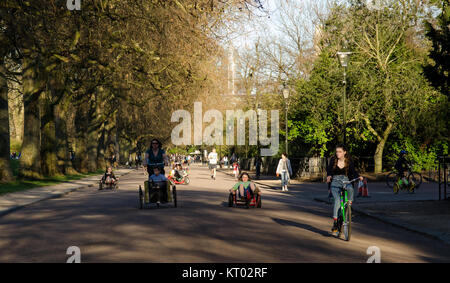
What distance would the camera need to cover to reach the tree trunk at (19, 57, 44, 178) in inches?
1235

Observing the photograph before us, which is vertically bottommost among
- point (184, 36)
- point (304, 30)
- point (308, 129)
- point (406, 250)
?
point (406, 250)

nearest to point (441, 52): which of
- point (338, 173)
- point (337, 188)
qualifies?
point (338, 173)

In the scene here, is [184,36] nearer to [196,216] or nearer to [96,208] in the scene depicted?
[96,208]

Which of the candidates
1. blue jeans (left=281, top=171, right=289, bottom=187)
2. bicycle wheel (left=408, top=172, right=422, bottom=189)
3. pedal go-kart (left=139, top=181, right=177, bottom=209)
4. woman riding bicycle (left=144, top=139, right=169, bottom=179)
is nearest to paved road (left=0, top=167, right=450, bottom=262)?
pedal go-kart (left=139, top=181, right=177, bottom=209)

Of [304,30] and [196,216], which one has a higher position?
[304,30]

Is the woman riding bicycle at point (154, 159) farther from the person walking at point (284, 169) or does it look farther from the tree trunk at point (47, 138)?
the tree trunk at point (47, 138)

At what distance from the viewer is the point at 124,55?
28734mm

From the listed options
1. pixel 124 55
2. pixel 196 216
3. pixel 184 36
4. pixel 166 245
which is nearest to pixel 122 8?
pixel 184 36

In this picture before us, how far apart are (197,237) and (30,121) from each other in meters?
23.1

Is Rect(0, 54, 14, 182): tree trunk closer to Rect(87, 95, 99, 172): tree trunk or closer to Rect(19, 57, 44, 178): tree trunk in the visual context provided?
Rect(19, 57, 44, 178): tree trunk

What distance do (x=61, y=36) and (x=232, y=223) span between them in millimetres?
15363

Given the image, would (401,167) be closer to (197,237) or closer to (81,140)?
(197,237)

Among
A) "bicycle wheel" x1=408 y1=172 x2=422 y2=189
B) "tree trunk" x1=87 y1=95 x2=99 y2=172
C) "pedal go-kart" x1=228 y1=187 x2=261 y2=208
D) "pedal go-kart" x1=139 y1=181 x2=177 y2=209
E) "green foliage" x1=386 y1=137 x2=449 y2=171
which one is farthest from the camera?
"tree trunk" x1=87 y1=95 x2=99 y2=172

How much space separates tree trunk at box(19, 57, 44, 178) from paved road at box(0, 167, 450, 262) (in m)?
15.7
